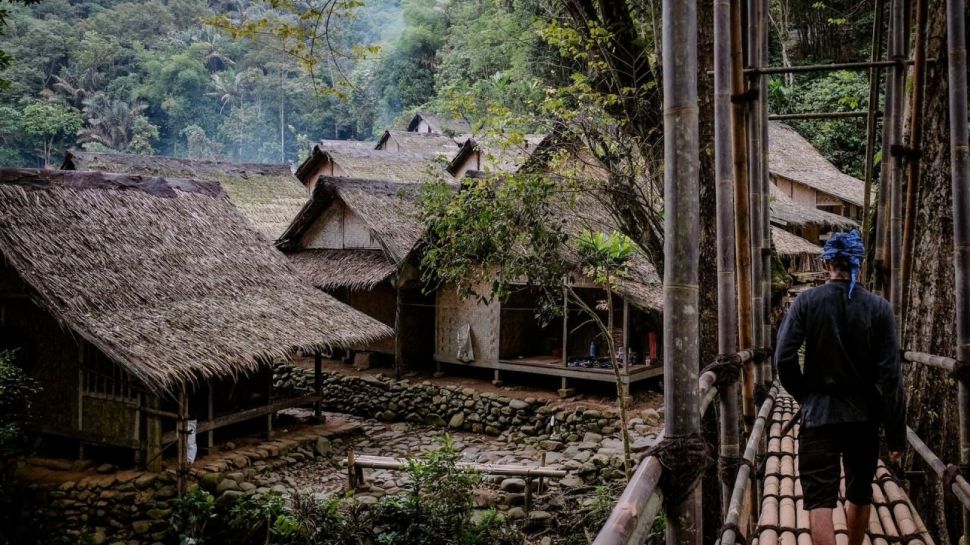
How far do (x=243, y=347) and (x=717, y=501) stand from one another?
6350mm

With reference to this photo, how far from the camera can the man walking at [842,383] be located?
2799mm

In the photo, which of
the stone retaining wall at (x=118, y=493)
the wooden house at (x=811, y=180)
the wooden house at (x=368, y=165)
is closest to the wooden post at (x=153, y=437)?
the stone retaining wall at (x=118, y=493)

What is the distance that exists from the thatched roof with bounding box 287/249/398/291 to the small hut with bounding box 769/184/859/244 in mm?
9517

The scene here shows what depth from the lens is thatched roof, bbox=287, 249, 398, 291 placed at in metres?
13.0

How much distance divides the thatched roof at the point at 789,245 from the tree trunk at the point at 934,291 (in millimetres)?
11974

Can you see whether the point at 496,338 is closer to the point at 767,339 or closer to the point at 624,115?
the point at 624,115

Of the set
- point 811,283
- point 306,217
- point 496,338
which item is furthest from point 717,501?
point 811,283

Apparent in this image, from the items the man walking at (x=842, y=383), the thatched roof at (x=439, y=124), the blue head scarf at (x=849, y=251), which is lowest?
the man walking at (x=842, y=383)

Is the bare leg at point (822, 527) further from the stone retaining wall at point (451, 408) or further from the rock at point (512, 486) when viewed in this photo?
the stone retaining wall at point (451, 408)

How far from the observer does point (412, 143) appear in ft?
88.1

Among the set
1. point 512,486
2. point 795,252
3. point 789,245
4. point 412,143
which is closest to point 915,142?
point 512,486

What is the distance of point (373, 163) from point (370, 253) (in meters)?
8.24

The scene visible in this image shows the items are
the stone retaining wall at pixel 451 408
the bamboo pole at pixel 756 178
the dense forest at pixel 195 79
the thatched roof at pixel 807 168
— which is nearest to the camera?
the bamboo pole at pixel 756 178

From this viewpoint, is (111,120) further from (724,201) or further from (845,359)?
(845,359)
